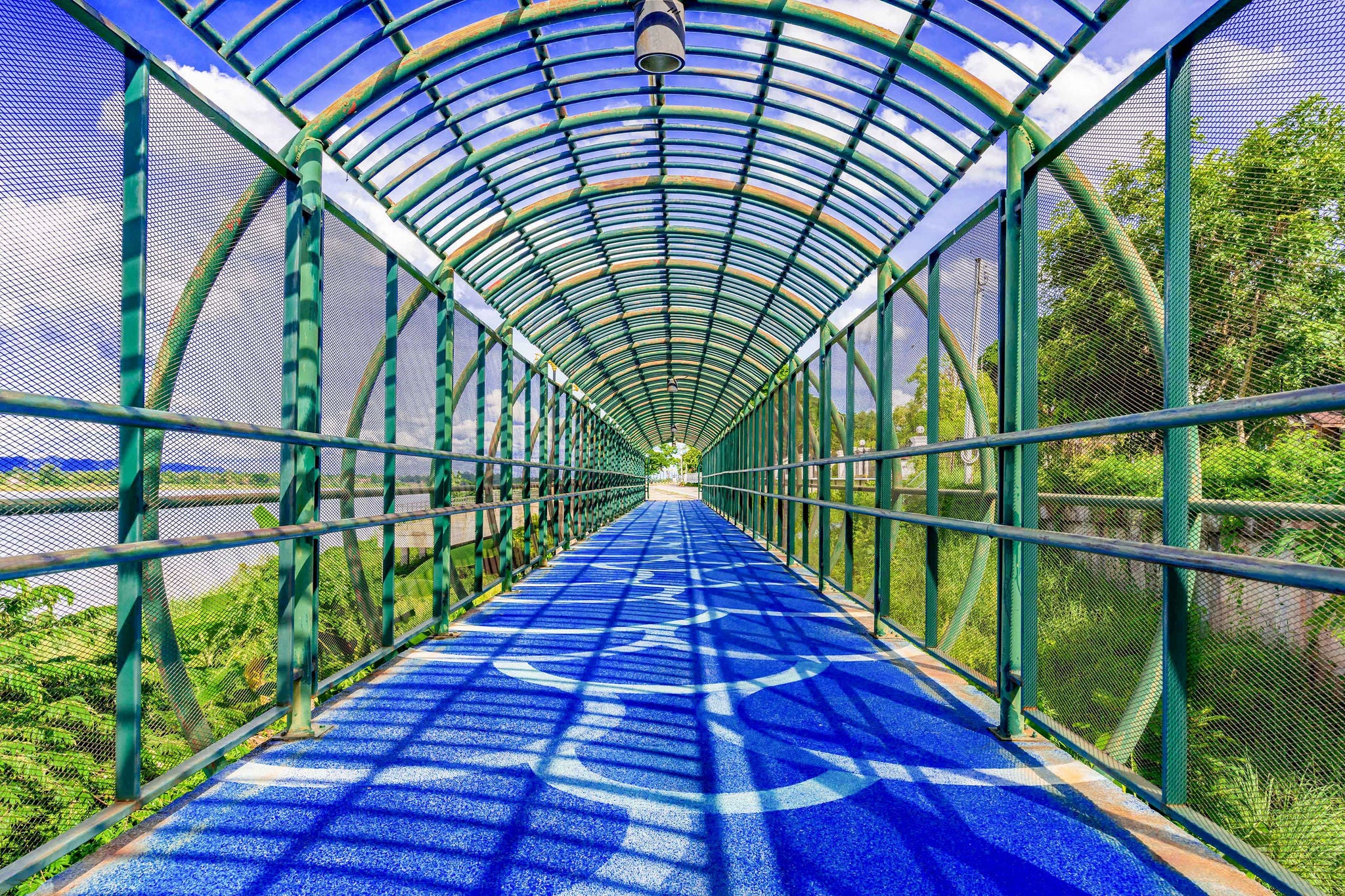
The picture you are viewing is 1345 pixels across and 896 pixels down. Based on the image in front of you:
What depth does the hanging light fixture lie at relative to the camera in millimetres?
3969

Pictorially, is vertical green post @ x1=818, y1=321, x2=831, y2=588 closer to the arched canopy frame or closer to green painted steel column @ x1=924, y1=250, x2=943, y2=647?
the arched canopy frame

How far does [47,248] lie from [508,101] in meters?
3.89

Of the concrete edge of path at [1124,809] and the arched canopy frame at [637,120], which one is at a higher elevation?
the arched canopy frame at [637,120]

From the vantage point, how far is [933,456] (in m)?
4.16

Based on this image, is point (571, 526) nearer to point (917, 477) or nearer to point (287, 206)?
point (917, 477)

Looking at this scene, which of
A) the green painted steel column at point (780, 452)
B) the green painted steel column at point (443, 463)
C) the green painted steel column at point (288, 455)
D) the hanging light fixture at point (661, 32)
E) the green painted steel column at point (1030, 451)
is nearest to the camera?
the green painted steel column at point (1030, 451)

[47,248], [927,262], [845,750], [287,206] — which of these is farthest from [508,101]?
[845,750]

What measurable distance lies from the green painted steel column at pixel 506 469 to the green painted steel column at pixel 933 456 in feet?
12.4

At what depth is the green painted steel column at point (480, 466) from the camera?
6.15 metres

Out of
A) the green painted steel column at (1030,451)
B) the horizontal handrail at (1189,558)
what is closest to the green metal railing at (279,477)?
the horizontal handrail at (1189,558)

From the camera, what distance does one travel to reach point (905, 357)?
15.5ft

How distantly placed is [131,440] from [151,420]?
17 cm

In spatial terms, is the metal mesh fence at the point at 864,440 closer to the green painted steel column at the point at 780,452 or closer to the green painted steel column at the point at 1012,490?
the green painted steel column at the point at 1012,490

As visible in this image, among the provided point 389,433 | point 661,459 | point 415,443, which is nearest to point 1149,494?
point 389,433
